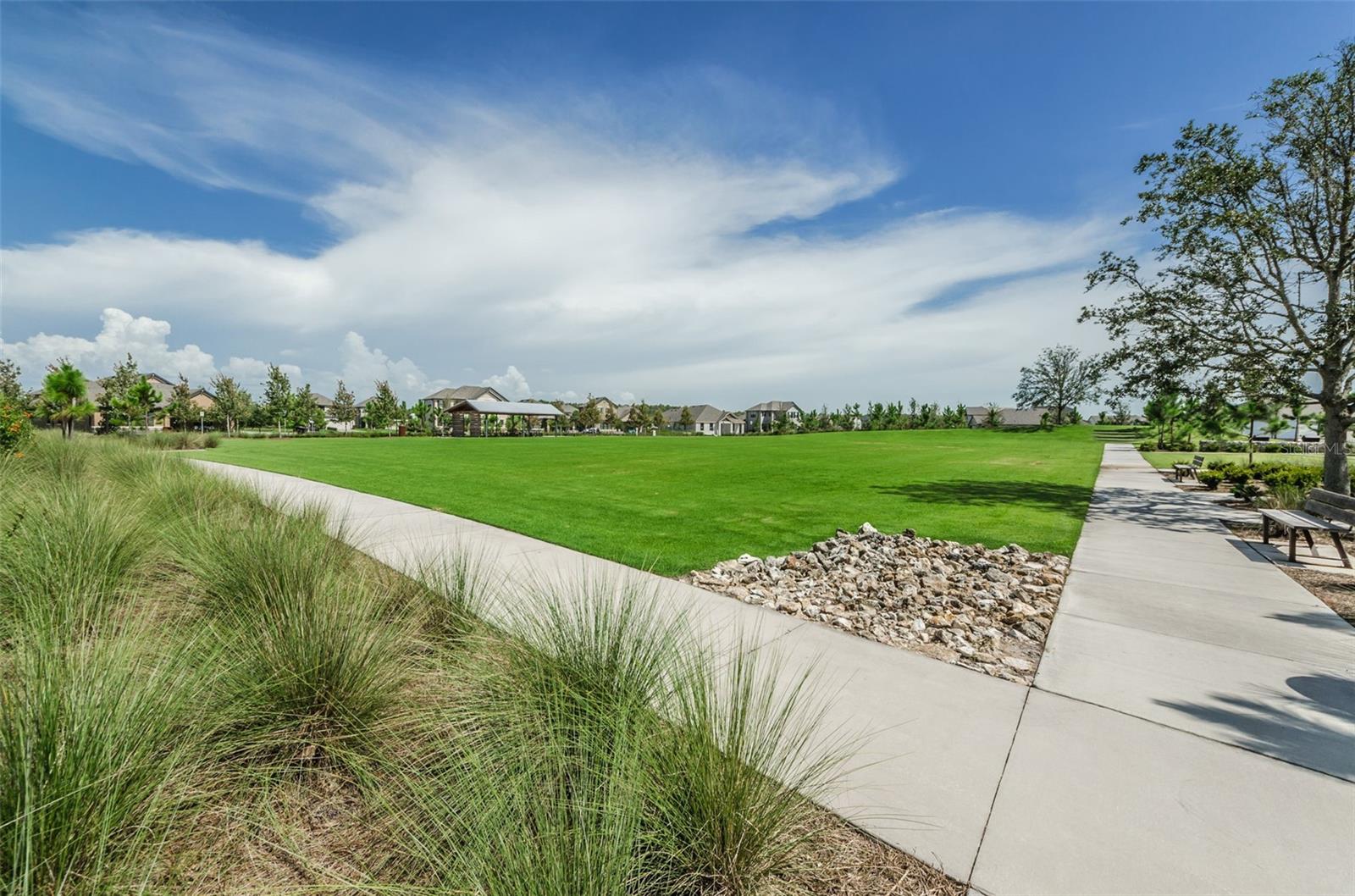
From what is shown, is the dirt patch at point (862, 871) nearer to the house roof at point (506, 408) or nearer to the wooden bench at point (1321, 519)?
the wooden bench at point (1321, 519)

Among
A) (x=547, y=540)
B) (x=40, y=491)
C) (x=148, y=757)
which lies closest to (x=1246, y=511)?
(x=547, y=540)

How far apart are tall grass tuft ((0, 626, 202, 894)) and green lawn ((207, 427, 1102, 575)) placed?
4.15 meters

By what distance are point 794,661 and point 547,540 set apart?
4729mm

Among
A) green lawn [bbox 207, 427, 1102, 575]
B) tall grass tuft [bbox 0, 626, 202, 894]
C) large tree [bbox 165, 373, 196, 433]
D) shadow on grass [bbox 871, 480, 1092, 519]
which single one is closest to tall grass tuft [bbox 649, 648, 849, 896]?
tall grass tuft [bbox 0, 626, 202, 894]

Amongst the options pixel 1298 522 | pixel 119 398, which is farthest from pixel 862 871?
pixel 119 398

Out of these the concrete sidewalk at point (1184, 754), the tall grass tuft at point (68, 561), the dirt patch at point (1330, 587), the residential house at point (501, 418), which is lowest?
the concrete sidewalk at point (1184, 754)

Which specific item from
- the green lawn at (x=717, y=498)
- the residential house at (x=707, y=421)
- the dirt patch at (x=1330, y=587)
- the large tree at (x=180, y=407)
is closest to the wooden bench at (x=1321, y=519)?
the dirt patch at (x=1330, y=587)

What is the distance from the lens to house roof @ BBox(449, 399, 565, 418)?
75125mm

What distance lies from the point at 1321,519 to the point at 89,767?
42.8ft

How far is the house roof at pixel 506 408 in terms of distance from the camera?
7512 centimetres

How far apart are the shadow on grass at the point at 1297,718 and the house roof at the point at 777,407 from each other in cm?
11538

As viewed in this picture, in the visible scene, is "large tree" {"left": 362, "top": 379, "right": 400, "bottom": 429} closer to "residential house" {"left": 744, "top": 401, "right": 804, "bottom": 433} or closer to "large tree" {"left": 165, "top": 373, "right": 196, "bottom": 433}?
"large tree" {"left": 165, "top": 373, "right": 196, "bottom": 433}

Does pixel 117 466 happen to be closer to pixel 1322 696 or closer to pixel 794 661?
pixel 794 661

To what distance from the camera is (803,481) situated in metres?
16.1
